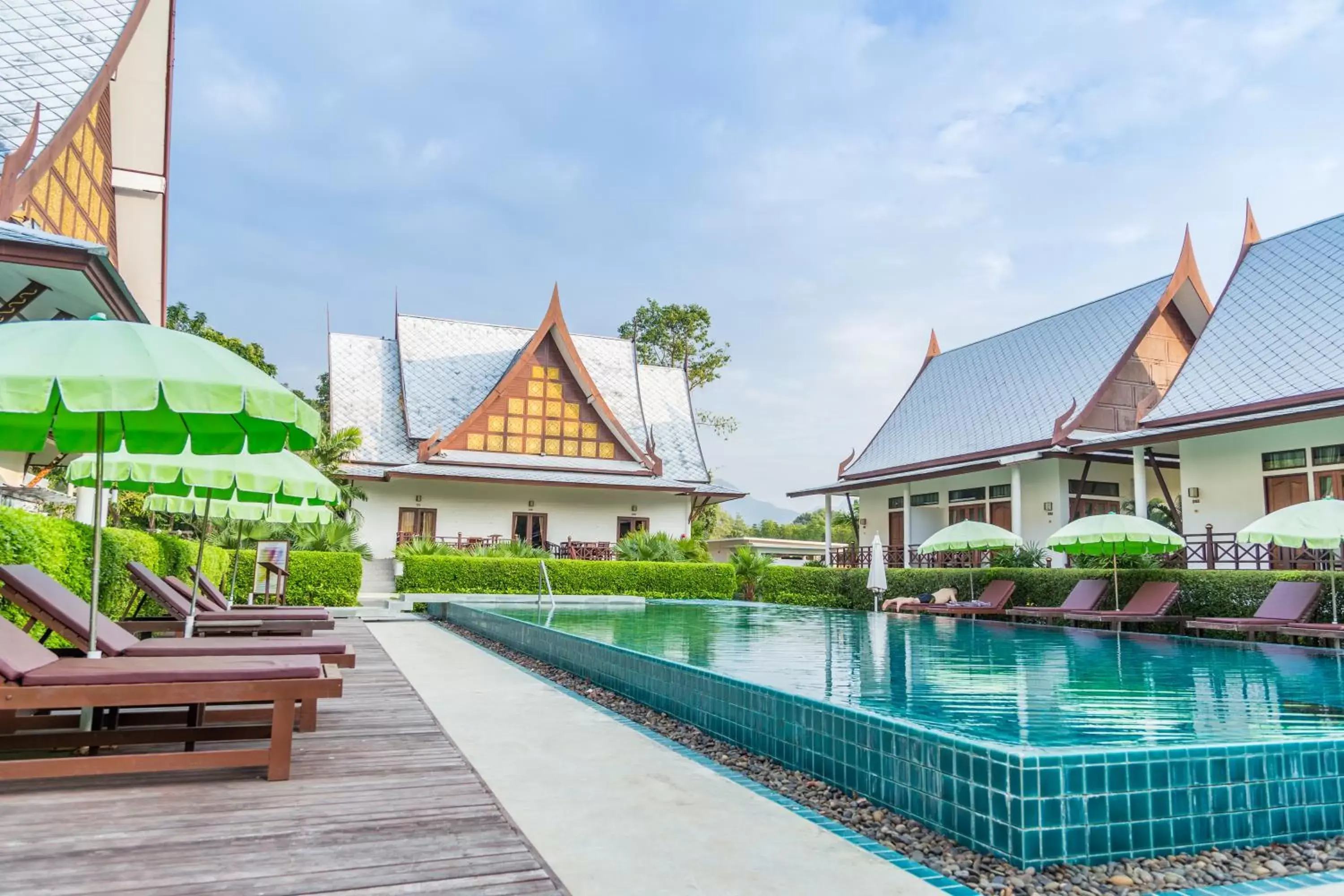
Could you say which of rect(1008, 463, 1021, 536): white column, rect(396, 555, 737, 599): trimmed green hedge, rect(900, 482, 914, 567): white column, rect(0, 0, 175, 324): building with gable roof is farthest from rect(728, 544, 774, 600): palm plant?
rect(0, 0, 175, 324): building with gable roof

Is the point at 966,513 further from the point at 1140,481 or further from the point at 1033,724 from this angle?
the point at 1033,724

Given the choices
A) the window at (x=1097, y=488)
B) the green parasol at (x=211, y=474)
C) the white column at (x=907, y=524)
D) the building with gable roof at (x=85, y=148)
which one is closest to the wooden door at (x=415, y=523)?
the building with gable roof at (x=85, y=148)

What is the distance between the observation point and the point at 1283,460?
1512cm

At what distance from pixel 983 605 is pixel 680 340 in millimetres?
24600

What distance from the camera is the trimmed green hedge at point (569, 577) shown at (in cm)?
1936

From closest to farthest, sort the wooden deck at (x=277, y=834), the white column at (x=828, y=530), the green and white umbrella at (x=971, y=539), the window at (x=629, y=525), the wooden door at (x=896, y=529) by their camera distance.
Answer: the wooden deck at (x=277, y=834)
the green and white umbrella at (x=971, y=539)
the white column at (x=828, y=530)
the wooden door at (x=896, y=529)
the window at (x=629, y=525)

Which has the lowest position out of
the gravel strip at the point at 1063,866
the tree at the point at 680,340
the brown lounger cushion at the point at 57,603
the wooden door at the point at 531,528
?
the gravel strip at the point at 1063,866

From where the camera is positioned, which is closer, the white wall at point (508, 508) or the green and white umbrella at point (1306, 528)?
the green and white umbrella at point (1306, 528)

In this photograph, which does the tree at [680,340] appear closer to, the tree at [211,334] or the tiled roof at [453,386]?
the tiled roof at [453,386]

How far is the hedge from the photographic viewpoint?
40.7 ft

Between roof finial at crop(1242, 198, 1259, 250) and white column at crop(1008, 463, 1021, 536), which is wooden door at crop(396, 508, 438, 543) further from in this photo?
roof finial at crop(1242, 198, 1259, 250)

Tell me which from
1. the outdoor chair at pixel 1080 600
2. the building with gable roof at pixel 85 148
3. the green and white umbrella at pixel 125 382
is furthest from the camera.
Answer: the outdoor chair at pixel 1080 600

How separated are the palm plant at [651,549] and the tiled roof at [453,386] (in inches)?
141

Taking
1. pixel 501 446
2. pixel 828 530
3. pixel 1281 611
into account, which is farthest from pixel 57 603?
pixel 828 530
